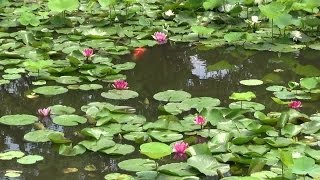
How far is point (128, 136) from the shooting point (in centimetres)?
257

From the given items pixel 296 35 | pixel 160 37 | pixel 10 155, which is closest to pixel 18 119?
pixel 10 155

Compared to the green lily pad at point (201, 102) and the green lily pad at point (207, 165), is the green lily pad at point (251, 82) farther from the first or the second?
the green lily pad at point (207, 165)

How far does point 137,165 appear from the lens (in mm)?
2322

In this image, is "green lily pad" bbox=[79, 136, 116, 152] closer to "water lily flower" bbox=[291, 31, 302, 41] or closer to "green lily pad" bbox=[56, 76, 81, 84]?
"green lily pad" bbox=[56, 76, 81, 84]

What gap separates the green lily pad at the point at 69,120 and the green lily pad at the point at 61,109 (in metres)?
0.08

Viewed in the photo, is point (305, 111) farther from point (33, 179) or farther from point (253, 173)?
point (33, 179)

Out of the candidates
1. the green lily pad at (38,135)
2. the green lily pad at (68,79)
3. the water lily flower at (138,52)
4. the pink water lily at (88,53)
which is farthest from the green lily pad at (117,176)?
the water lily flower at (138,52)

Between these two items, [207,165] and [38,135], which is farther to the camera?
[38,135]

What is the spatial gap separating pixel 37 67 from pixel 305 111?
1.36 meters

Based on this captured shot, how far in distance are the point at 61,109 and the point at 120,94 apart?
33cm

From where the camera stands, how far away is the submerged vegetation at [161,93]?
233 centimetres

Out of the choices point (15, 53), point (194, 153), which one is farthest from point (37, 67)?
point (194, 153)

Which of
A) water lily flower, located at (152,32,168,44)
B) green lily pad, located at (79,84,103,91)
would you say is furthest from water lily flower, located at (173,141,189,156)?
water lily flower, located at (152,32,168,44)

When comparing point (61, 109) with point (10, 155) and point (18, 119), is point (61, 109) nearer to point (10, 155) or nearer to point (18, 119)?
point (18, 119)
